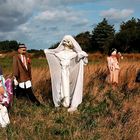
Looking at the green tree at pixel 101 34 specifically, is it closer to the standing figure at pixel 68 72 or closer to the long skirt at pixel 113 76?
the long skirt at pixel 113 76

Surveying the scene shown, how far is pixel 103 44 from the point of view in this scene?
66312 millimetres

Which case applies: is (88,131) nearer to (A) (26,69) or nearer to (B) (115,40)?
(A) (26,69)

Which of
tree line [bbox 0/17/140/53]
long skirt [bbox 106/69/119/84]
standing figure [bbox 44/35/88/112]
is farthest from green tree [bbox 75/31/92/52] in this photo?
standing figure [bbox 44/35/88/112]

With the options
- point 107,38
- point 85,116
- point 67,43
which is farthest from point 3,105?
point 107,38

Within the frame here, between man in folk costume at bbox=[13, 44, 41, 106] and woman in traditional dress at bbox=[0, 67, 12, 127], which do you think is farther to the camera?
man in folk costume at bbox=[13, 44, 41, 106]

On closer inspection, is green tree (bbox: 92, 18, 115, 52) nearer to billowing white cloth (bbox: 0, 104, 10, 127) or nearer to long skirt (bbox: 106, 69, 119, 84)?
long skirt (bbox: 106, 69, 119, 84)

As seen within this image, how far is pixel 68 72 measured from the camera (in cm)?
1222

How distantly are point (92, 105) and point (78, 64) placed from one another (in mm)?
1193

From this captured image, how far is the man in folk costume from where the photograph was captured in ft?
41.3

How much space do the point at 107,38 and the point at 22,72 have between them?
55.3 m

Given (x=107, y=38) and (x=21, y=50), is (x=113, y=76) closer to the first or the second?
(x=21, y=50)

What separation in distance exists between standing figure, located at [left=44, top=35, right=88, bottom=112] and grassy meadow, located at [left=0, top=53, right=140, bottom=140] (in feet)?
1.13

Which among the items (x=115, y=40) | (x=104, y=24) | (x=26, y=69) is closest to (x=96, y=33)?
(x=104, y=24)

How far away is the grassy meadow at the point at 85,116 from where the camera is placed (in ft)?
28.1
